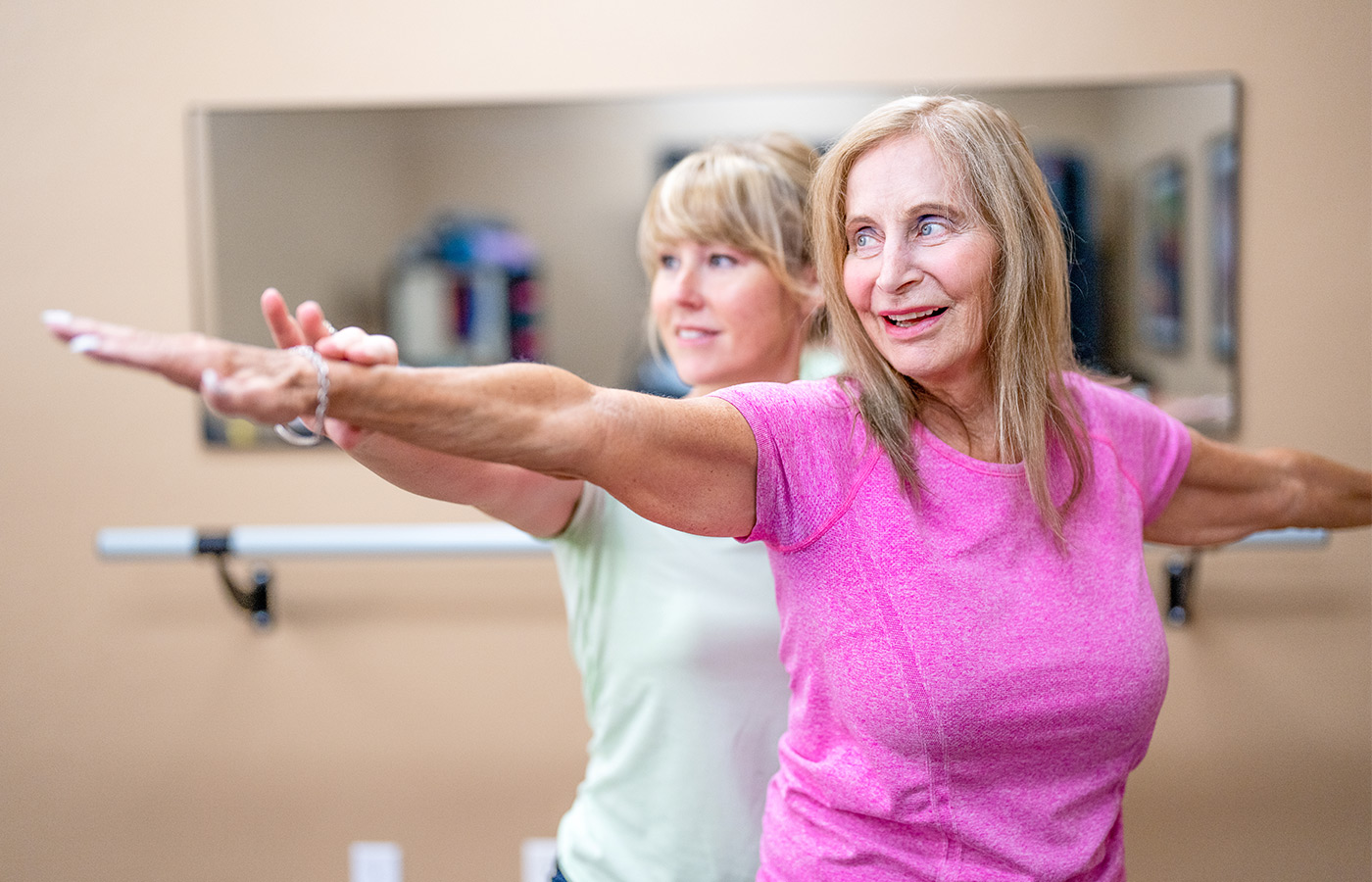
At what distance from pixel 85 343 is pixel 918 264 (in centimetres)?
65

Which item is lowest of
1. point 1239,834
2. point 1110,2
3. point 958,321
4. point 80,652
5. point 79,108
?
point 1239,834

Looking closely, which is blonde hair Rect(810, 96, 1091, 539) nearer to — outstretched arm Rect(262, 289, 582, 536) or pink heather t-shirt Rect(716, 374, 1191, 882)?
pink heather t-shirt Rect(716, 374, 1191, 882)

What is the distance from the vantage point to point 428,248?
2191mm

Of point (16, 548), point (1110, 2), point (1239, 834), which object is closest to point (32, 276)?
point (16, 548)

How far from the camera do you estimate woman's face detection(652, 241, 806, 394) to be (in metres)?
1.21

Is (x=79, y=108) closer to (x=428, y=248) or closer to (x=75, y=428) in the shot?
(x=75, y=428)

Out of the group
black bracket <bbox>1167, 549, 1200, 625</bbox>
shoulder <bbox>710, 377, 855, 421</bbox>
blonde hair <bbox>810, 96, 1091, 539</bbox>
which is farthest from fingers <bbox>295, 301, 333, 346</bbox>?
black bracket <bbox>1167, 549, 1200, 625</bbox>

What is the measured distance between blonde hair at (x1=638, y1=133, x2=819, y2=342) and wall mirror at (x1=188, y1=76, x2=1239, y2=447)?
0.93m

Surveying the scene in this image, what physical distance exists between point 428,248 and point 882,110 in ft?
4.88

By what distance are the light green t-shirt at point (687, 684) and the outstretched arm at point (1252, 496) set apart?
500 millimetres

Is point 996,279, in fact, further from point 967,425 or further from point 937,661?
point 937,661

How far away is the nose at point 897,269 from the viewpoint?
87 centimetres

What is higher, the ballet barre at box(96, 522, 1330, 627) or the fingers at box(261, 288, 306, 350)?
the fingers at box(261, 288, 306, 350)

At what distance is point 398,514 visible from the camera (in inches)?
89.2
